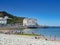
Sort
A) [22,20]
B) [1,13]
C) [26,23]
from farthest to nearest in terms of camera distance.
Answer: [1,13]
[22,20]
[26,23]

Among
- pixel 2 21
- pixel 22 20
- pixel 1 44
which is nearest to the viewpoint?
pixel 1 44

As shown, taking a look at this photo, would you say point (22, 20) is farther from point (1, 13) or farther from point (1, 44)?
point (1, 44)

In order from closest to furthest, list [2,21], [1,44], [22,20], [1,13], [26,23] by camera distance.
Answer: [1,44] < [2,21] < [26,23] < [22,20] < [1,13]

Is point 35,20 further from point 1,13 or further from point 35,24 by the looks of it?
point 1,13

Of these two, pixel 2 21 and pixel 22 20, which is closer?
pixel 2 21

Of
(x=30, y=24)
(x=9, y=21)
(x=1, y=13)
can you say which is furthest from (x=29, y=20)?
(x=1, y=13)

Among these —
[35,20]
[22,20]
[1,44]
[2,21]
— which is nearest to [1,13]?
[22,20]

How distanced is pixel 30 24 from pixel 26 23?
3196 mm

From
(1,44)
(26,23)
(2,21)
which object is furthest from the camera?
(26,23)

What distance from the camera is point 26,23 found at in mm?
147500

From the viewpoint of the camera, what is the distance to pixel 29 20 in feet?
488

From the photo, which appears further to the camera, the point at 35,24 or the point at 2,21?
the point at 35,24

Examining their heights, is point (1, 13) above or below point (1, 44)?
above

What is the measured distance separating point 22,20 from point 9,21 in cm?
2474
